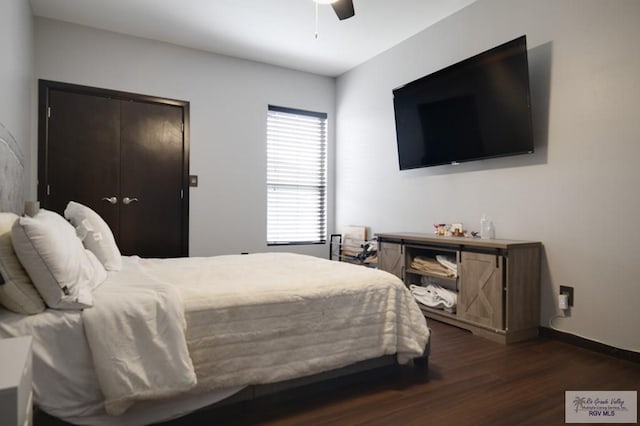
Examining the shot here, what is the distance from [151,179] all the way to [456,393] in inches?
139

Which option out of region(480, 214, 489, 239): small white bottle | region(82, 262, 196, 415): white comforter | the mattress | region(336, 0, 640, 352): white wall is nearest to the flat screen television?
region(336, 0, 640, 352): white wall

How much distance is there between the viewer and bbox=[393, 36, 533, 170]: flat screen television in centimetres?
280

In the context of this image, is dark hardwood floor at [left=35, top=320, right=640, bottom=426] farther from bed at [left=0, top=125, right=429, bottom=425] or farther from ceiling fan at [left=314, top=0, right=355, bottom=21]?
ceiling fan at [left=314, top=0, right=355, bottom=21]

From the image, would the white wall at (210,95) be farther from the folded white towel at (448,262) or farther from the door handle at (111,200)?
the folded white towel at (448,262)

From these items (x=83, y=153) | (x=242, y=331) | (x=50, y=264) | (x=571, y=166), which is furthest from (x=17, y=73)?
(x=571, y=166)

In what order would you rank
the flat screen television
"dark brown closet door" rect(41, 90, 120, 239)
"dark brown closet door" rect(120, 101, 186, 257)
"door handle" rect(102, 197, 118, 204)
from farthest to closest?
"dark brown closet door" rect(120, 101, 186, 257) → "door handle" rect(102, 197, 118, 204) → "dark brown closet door" rect(41, 90, 120, 239) → the flat screen television

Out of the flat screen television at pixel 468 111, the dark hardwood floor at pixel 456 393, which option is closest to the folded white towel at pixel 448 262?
the dark hardwood floor at pixel 456 393

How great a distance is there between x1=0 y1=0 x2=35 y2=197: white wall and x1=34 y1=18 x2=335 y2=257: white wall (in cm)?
35

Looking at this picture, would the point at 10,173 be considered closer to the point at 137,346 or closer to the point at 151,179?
the point at 151,179

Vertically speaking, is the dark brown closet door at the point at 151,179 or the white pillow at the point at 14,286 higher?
the dark brown closet door at the point at 151,179

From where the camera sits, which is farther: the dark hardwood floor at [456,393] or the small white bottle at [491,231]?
the small white bottle at [491,231]

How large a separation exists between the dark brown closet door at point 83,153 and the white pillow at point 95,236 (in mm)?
1622

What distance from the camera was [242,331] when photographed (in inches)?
66.8

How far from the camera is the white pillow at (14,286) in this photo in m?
1.35
